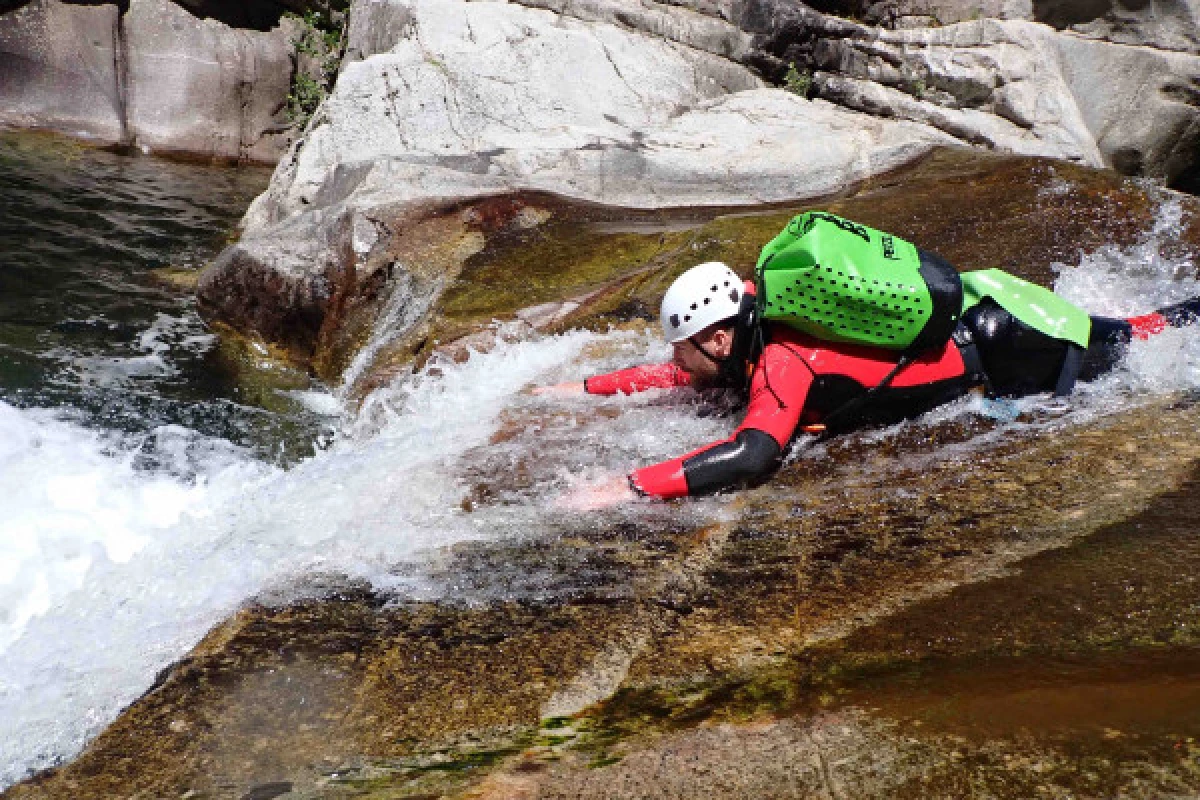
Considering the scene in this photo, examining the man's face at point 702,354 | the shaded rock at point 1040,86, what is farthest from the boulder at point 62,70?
the man's face at point 702,354

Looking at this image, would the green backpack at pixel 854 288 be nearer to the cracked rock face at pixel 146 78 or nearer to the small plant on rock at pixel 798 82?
the small plant on rock at pixel 798 82

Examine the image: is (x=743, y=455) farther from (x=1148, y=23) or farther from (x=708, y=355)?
(x=1148, y=23)

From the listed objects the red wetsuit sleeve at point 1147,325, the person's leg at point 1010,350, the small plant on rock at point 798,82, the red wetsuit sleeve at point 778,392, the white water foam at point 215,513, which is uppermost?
the small plant on rock at point 798,82

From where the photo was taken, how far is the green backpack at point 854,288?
411 centimetres

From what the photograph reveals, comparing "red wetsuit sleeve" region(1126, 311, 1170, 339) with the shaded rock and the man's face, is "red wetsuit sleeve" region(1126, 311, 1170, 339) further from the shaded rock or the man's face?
the shaded rock

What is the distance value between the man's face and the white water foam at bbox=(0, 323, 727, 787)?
0.31m

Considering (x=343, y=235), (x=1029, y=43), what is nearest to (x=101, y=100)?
(x=343, y=235)

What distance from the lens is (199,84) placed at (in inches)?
567

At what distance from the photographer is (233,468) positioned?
228 inches

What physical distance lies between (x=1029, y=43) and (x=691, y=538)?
30.1 ft

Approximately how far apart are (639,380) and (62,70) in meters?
12.5

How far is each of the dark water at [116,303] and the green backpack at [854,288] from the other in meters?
3.30

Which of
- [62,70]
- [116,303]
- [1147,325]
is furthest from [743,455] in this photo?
[62,70]

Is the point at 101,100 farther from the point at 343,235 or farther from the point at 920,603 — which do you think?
the point at 920,603
